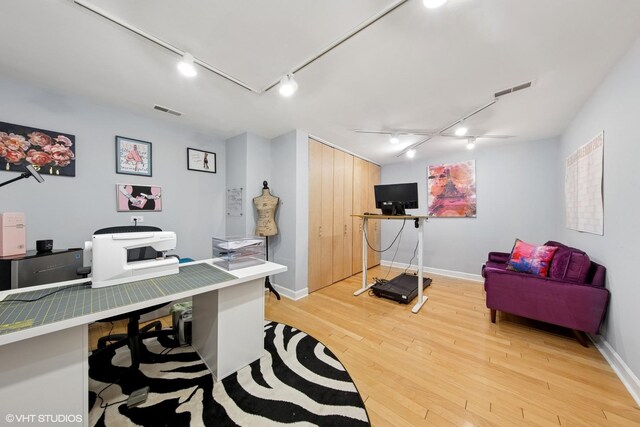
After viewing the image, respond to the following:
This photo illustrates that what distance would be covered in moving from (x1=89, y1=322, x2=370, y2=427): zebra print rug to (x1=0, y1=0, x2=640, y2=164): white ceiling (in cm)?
255

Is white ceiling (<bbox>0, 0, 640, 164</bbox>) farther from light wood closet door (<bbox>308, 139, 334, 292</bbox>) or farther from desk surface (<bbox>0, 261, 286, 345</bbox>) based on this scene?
desk surface (<bbox>0, 261, 286, 345</bbox>)

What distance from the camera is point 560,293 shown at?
215 cm

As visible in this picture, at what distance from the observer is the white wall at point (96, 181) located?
2.19 m

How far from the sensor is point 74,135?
7.89 feet

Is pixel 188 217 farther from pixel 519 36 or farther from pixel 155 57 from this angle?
pixel 519 36

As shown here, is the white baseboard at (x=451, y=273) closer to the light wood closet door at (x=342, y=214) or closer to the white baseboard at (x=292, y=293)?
the light wood closet door at (x=342, y=214)

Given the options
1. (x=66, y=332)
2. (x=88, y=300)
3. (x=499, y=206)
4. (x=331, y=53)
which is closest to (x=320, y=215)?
(x=331, y=53)

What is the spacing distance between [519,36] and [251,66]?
80.0 inches

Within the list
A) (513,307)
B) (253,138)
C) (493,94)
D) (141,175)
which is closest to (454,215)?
(513,307)

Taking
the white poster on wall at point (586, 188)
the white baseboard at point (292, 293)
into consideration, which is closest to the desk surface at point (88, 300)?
the white baseboard at point (292, 293)

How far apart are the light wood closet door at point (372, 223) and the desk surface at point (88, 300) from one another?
377 cm

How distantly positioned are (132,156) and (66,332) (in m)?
2.50

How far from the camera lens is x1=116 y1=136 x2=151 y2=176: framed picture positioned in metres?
2.68

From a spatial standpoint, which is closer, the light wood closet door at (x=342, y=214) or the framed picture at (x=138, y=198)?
the framed picture at (x=138, y=198)
